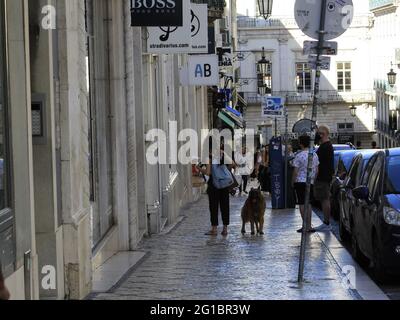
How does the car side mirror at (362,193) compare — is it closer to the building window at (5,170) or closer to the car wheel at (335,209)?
the building window at (5,170)

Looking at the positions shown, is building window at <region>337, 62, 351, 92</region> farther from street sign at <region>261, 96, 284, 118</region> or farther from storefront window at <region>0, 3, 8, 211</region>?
storefront window at <region>0, 3, 8, 211</region>

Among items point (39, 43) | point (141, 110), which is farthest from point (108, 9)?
point (39, 43)

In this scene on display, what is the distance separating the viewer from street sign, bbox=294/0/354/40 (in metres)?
11.0

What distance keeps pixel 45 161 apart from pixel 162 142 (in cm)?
Answer: 1020

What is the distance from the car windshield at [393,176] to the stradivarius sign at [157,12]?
3.95 m

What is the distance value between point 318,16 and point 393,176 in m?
2.39

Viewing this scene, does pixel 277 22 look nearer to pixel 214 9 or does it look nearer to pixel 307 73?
pixel 307 73

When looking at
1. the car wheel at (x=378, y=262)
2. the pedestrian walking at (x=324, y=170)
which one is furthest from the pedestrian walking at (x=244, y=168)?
the car wheel at (x=378, y=262)

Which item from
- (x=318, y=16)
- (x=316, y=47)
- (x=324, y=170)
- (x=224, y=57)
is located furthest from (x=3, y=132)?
(x=224, y=57)

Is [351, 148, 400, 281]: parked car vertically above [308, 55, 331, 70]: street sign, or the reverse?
[308, 55, 331, 70]: street sign

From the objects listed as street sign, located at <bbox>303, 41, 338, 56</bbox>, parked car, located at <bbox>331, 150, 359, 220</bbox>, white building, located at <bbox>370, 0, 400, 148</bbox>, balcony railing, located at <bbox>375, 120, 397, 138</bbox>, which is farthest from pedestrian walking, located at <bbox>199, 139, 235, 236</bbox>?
balcony railing, located at <bbox>375, 120, 397, 138</bbox>

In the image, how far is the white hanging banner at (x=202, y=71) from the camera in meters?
23.4

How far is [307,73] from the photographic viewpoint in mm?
85500

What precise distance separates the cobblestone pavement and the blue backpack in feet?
2.80
